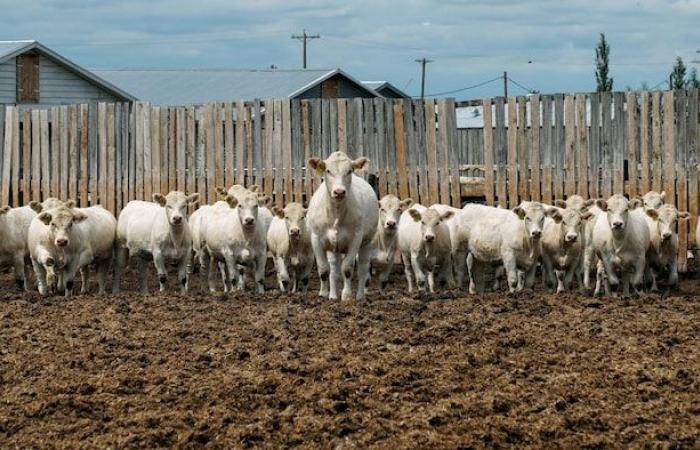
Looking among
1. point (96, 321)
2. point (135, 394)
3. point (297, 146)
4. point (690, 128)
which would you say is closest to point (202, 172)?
point (297, 146)

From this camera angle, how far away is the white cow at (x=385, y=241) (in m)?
18.3

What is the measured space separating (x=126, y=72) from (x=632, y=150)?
130ft

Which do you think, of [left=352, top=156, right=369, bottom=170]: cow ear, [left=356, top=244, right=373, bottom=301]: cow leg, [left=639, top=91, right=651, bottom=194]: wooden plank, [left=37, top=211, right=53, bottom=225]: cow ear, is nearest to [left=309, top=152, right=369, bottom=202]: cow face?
[left=352, top=156, right=369, bottom=170]: cow ear

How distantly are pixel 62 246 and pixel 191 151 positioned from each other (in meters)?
6.60

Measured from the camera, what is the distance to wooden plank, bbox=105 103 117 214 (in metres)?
24.5

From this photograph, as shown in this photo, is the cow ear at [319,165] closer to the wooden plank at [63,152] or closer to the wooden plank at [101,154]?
the wooden plank at [101,154]

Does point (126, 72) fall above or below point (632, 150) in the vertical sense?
above

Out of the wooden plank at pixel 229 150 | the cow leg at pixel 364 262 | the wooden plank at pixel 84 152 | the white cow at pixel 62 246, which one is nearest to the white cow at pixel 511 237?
the cow leg at pixel 364 262

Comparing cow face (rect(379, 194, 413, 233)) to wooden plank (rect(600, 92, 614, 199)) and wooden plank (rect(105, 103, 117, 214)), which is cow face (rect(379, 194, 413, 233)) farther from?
wooden plank (rect(105, 103, 117, 214))

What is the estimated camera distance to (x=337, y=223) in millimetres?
16188

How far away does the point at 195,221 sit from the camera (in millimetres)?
19875

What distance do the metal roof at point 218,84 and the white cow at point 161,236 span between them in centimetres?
2764

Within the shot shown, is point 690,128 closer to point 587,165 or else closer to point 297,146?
point 587,165

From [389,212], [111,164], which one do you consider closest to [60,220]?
[389,212]
